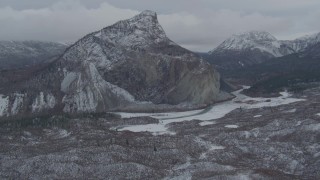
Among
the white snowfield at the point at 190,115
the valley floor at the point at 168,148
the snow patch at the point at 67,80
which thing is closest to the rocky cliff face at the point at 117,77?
the snow patch at the point at 67,80

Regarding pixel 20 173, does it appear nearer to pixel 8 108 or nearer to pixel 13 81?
pixel 8 108

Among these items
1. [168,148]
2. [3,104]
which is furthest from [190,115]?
[168,148]

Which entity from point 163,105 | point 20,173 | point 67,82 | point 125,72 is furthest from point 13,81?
point 20,173

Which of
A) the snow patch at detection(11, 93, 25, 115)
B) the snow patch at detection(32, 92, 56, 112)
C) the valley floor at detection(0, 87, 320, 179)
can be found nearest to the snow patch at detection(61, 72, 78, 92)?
the snow patch at detection(32, 92, 56, 112)

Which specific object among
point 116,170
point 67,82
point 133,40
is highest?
point 133,40

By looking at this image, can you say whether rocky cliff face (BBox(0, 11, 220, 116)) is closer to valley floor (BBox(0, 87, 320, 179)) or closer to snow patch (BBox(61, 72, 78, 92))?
snow patch (BBox(61, 72, 78, 92))

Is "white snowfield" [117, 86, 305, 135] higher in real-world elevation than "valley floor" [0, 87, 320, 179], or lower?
higher

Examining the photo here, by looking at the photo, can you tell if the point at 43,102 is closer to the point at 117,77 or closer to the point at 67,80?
the point at 67,80
